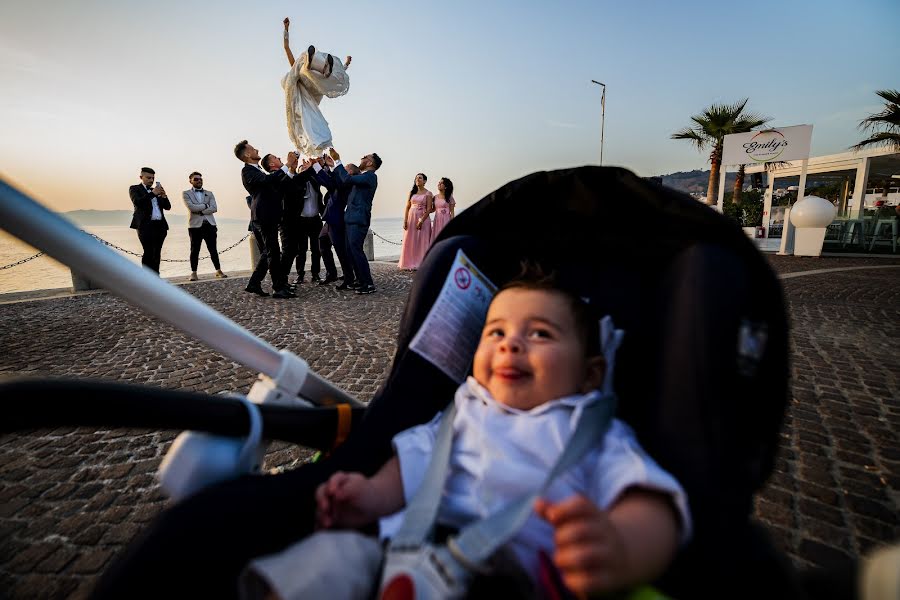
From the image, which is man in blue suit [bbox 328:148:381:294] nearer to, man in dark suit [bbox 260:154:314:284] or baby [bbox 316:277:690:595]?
man in dark suit [bbox 260:154:314:284]

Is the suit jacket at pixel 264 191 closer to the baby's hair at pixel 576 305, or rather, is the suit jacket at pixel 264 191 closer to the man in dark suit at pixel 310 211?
the man in dark suit at pixel 310 211

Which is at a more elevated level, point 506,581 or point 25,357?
point 506,581

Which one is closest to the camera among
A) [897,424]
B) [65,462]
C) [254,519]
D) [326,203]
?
[254,519]

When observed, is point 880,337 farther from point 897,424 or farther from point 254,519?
point 254,519

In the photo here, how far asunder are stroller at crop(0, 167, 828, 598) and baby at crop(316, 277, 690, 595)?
0.08 metres

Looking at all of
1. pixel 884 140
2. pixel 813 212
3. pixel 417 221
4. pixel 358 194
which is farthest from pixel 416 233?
pixel 884 140

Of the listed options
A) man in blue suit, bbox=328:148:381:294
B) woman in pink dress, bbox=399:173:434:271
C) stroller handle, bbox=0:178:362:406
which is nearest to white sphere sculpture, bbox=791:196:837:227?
woman in pink dress, bbox=399:173:434:271

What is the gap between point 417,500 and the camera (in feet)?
3.75

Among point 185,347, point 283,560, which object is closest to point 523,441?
point 283,560

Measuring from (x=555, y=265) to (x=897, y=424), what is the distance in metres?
2.89

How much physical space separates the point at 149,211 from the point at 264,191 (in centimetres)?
280

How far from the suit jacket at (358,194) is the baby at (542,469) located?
605 centimetres

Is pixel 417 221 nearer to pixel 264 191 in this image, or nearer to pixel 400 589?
pixel 264 191

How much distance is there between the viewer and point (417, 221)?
9898mm
